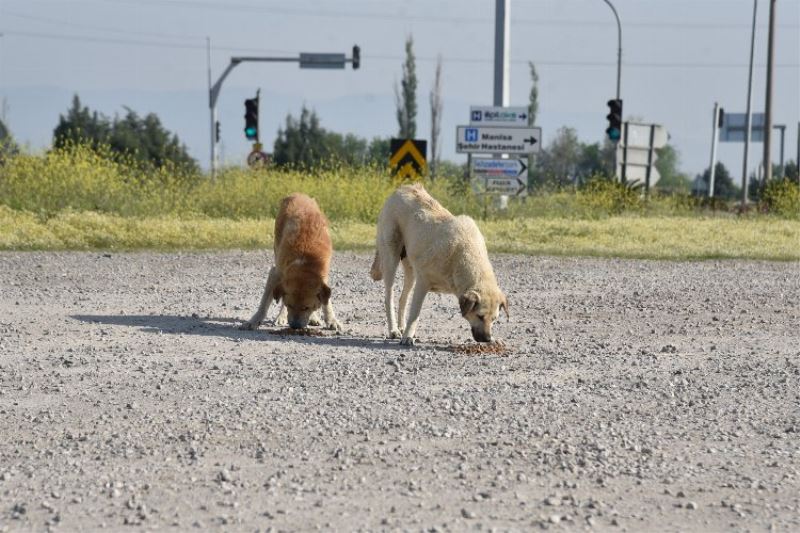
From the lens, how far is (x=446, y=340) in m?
10.9

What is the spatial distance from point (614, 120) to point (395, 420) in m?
28.1

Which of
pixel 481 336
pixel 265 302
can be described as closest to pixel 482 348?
pixel 481 336

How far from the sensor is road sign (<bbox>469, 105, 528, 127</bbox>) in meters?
26.1

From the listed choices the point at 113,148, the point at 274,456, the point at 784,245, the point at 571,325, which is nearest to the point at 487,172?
the point at 784,245

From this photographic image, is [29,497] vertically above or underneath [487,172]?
underneath

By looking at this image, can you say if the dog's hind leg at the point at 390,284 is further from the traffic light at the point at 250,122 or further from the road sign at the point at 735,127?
the road sign at the point at 735,127

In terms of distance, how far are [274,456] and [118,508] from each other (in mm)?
1106

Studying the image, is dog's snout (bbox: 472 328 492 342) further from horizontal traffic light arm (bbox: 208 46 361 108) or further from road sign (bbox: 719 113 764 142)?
road sign (bbox: 719 113 764 142)

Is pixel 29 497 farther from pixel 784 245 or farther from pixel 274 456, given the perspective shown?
pixel 784 245

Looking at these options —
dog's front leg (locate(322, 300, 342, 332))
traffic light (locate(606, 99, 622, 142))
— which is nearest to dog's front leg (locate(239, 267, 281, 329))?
dog's front leg (locate(322, 300, 342, 332))

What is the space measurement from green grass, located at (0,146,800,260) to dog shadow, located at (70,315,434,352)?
8.49m

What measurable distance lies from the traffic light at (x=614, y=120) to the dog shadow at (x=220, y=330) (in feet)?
77.3

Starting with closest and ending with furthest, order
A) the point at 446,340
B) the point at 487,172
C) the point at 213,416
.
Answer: the point at 213,416 < the point at 446,340 < the point at 487,172

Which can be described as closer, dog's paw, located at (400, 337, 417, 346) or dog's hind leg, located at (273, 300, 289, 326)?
dog's paw, located at (400, 337, 417, 346)
